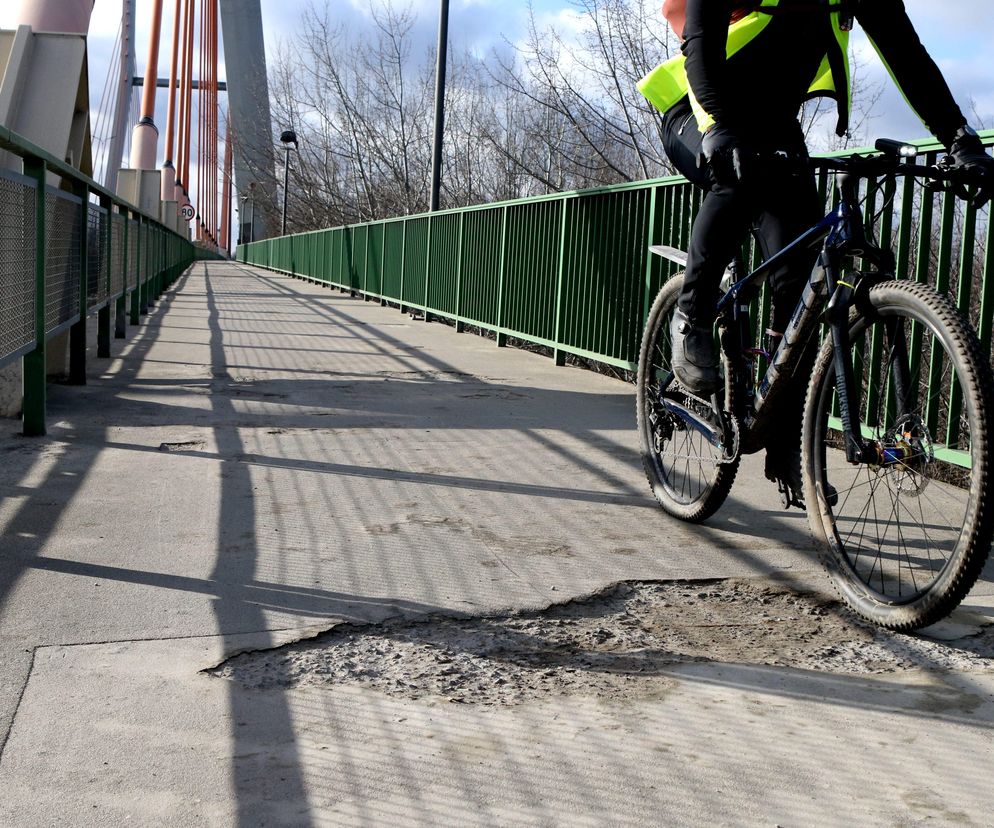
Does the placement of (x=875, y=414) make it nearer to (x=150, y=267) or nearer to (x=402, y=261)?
(x=150, y=267)

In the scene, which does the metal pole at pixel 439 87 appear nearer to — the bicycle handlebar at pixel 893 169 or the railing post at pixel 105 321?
the railing post at pixel 105 321

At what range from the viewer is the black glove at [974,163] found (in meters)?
2.73

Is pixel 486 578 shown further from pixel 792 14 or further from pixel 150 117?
pixel 150 117

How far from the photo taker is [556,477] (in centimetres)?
462

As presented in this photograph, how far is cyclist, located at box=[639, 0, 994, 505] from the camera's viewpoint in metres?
3.05

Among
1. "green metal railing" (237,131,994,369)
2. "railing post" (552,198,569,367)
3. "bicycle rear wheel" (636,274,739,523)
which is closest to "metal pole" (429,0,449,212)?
"green metal railing" (237,131,994,369)

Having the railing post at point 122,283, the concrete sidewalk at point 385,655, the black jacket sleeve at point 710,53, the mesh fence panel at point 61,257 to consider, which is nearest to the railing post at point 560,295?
the concrete sidewalk at point 385,655

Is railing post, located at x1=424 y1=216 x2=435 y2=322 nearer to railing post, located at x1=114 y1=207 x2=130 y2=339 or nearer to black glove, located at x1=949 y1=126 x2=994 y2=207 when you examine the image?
railing post, located at x1=114 y1=207 x2=130 y2=339

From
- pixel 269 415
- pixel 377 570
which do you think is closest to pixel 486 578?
pixel 377 570

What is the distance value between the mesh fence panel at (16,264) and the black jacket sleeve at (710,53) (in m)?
2.62

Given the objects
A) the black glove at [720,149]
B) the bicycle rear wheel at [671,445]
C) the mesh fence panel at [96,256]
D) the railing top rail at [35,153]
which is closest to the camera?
the black glove at [720,149]

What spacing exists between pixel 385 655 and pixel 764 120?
72.7 inches

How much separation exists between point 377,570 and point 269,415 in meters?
2.98

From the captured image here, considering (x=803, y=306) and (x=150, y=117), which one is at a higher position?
(x=150, y=117)
